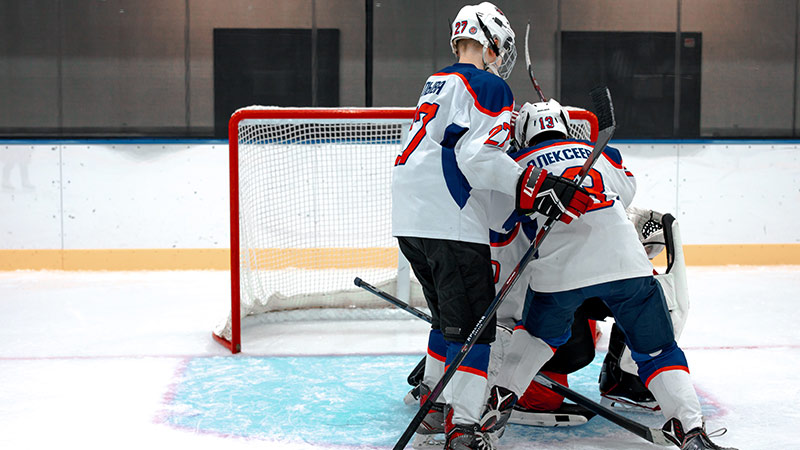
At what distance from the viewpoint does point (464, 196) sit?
201 centimetres

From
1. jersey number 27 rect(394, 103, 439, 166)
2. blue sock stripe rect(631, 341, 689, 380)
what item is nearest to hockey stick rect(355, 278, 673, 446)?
blue sock stripe rect(631, 341, 689, 380)

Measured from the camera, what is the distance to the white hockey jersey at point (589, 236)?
197 centimetres

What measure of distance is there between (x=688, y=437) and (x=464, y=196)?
0.81 metres

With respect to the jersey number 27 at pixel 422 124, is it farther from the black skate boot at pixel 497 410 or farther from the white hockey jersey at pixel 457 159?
the black skate boot at pixel 497 410

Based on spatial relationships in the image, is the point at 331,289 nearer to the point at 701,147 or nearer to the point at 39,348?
the point at 39,348

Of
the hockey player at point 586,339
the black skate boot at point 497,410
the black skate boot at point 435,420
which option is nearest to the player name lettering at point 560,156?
the hockey player at point 586,339

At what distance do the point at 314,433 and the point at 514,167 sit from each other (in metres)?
0.93

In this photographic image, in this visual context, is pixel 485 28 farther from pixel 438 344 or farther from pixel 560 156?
pixel 438 344

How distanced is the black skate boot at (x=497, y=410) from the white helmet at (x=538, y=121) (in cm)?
67

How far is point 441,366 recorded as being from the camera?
226 centimetres

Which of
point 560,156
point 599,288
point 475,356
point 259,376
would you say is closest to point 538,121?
point 560,156

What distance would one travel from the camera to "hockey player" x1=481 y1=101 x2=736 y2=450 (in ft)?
6.46

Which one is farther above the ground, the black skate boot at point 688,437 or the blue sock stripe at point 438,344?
the blue sock stripe at point 438,344

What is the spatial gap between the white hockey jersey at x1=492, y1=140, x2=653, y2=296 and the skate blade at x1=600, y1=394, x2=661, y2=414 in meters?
0.59
